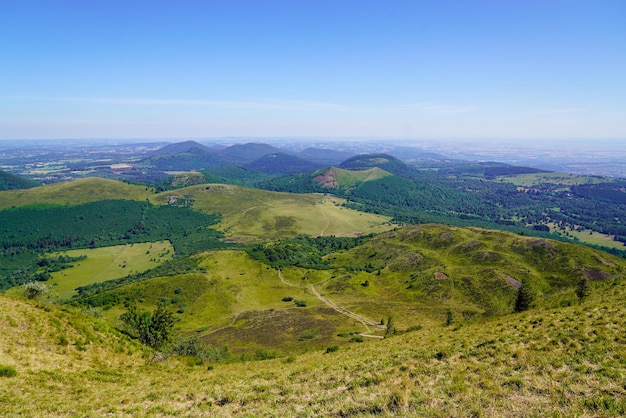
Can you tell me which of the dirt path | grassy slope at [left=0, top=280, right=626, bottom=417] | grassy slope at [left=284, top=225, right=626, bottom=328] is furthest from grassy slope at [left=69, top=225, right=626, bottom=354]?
grassy slope at [left=0, top=280, right=626, bottom=417]

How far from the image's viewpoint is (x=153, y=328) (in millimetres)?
45500

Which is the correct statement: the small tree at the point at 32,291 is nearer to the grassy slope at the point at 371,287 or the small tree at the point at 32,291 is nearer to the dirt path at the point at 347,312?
the grassy slope at the point at 371,287

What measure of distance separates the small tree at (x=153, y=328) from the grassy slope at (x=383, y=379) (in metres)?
12.2

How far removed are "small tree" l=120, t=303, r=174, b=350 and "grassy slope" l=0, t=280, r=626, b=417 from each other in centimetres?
1224

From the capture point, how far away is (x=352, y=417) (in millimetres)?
15656

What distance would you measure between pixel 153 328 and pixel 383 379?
124 feet

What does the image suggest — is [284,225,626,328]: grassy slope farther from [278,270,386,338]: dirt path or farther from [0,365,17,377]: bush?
[0,365,17,377]: bush

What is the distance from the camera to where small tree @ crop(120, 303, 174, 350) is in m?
43.4

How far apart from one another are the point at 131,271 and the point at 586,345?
225 metres

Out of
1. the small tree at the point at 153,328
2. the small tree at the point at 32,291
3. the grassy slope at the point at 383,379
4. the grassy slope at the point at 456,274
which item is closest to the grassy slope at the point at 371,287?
the grassy slope at the point at 456,274

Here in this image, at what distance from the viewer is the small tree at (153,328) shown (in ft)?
142

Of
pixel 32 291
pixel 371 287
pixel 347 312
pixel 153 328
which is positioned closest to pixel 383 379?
pixel 153 328

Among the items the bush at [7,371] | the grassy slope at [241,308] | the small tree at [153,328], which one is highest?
the bush at [7,371]

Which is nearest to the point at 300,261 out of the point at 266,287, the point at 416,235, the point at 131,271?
the point at 266,287
